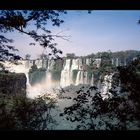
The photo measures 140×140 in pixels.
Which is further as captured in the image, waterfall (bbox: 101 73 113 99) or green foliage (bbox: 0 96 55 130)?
waterfall (bbox: 101 73 113 99)

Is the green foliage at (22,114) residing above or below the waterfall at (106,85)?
below

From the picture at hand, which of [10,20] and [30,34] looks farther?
[30,34]

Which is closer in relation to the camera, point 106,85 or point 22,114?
point 22,114

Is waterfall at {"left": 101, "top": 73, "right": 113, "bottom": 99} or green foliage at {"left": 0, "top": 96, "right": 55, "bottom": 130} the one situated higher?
waterfall at {"left": 101, "top": 73, "right": 113, "bottom": 99}

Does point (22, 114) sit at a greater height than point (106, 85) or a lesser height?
lesser

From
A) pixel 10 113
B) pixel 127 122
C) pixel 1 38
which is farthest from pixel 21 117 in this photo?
pixel 127 122

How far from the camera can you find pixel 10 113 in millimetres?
4676

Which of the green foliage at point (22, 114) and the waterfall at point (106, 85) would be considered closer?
the green foliage at point (22, 114)
